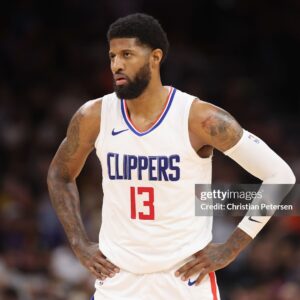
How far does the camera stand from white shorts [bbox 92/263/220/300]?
16.1 feet

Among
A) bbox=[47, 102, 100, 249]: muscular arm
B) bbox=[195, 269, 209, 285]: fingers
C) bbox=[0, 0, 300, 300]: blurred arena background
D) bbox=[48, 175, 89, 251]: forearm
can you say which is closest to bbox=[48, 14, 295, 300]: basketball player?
bbox=[195, 269, 209, 285]: fingers

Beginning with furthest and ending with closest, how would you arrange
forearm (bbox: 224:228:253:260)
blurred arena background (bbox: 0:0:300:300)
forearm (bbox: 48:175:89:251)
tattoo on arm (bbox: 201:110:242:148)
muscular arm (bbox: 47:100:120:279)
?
blurred arena background (bbox: 0:0:300:300) → forearm (bbox: 48:175:89:251) → muscular arm (bbox: 47:100:120:279) → forearm (bbox: 224:228:253:260) → tattoo on arm (bbox: 201:110:242:148)

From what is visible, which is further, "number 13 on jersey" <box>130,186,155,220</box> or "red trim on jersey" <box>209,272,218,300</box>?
"red trim on jersey" <box>209,272,218,300</box>

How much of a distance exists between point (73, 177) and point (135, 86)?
2.59 ft

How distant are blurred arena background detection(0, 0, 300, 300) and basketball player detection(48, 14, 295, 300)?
3.12 meters

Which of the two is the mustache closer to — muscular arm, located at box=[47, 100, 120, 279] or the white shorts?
muscular arm, located at box=[47, 100, 120, 279]

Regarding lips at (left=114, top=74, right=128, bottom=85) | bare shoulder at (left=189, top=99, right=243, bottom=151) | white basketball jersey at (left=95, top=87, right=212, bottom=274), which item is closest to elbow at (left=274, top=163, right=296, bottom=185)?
bare shoulder at (left=189, top=99, right=243, bottom=151)

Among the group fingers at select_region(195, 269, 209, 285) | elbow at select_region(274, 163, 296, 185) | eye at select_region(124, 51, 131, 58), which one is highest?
eye at select_region(124, 51, 131, 58)

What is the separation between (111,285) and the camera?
16.5 ft

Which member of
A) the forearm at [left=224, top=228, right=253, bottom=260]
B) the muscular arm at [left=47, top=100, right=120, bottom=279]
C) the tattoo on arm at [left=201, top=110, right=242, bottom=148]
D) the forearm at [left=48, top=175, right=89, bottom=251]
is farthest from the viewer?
the forearm at [left=48, top=175, right=89, bottom=251]

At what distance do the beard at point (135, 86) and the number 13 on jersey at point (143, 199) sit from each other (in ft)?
1.73

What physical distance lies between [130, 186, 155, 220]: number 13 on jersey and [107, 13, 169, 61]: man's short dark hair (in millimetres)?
816

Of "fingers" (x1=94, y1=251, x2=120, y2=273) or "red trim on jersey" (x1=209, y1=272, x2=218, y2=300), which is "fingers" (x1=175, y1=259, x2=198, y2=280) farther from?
"fingers" (x1=94, y1=251, x2=120, y2=273)

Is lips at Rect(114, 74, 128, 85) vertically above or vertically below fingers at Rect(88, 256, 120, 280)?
above
